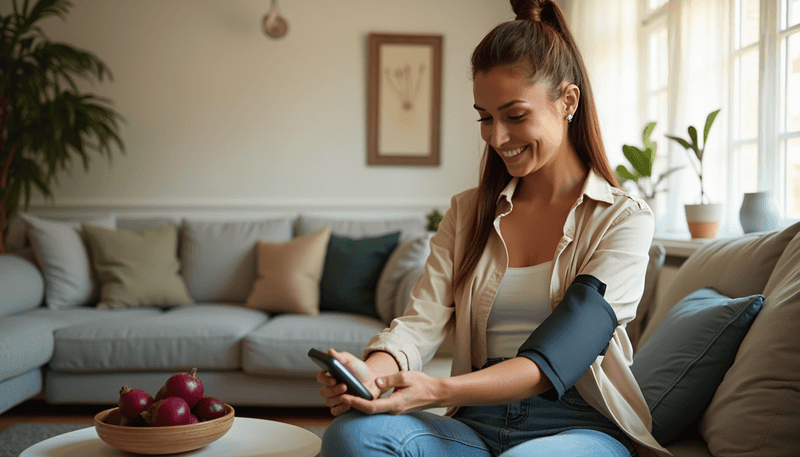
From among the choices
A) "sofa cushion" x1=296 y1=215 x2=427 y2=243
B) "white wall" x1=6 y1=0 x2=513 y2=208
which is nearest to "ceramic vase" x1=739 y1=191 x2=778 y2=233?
"sofa cushion" x1=296 y1=215 x2=427 y2=243

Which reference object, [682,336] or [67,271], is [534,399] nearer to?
[682,336]

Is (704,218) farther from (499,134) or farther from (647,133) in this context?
(499,134)

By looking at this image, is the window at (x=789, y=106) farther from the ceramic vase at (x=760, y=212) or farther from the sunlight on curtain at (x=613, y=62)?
the sunlight on curtain at (x=613, y=62)

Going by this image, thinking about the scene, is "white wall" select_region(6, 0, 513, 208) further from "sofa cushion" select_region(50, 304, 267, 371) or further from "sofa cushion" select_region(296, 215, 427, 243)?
"sofa cushion" select_region(50, 304, 267, 371)

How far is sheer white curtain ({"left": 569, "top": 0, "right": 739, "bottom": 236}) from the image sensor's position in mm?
2400

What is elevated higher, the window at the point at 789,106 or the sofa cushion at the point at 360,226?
the window at the point at 789,106

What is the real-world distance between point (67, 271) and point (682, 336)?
2789 millimetres

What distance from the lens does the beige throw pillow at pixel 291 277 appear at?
2.95 meters

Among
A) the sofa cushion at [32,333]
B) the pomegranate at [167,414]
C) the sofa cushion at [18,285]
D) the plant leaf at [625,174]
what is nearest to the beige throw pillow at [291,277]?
the sofa cushion at [32,333]

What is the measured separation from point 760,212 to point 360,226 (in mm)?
1953

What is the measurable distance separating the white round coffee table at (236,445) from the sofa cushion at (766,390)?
759mm

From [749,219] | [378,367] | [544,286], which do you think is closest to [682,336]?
[544,286]

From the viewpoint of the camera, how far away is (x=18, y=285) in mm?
2773

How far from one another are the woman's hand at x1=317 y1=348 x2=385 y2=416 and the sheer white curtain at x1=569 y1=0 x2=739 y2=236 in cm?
178
